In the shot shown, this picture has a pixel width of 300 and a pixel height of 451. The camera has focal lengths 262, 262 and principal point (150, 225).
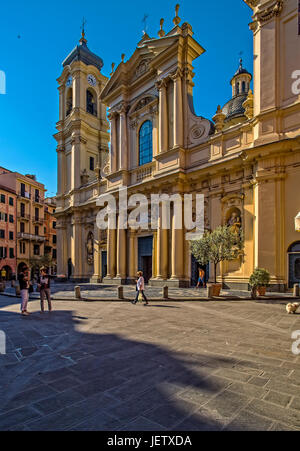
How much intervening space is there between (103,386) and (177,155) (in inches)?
654

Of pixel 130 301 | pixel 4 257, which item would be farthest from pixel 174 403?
pixel 4 257

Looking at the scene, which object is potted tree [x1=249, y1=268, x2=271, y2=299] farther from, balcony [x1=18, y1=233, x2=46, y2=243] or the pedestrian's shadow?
balcony [x1=18, y1=233, x2=46, y2=243]

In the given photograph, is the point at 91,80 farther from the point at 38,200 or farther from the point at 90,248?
the point at 38,200

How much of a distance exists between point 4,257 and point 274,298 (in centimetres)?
3412

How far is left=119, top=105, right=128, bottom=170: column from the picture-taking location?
23.1m

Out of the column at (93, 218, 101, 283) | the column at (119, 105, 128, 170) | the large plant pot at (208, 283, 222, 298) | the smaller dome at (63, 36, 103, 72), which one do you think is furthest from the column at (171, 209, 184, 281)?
the smaller dome at (63, 36, 103, 72)

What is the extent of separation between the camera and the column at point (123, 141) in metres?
23.1

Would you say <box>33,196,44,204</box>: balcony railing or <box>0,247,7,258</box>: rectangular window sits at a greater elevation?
<box>33,196,44,204</box>: balcony railing

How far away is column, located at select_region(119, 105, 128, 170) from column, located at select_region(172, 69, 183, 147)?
609cm

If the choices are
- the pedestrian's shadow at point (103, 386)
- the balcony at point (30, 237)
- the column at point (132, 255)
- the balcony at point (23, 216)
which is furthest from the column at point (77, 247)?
the pedestrian's shadow at point (103, 386)

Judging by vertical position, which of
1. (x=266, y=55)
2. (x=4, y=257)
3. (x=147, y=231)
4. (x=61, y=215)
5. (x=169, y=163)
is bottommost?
(x=4, y=257)

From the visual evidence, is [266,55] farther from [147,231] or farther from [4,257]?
[4,257]

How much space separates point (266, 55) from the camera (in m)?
14.3

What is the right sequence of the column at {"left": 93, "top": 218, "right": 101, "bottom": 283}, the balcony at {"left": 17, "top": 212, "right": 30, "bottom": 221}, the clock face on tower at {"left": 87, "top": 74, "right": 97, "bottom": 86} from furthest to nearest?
the balcony at {"left": 17, "top": 212, "right": 30, "bottom": 221} → the clock face on tower at {"left": 87, "top": 74, "right": 97, "bottom": 86} → the column at {"left": 93, "top": 218, "right": 101, "bottom": 283}
